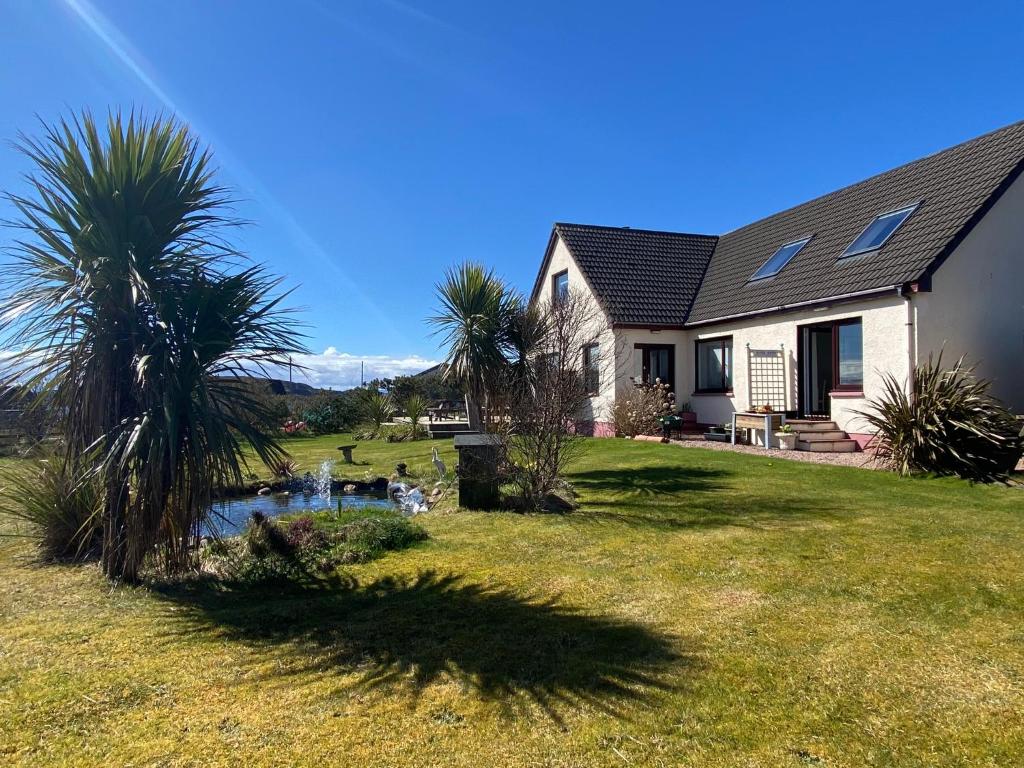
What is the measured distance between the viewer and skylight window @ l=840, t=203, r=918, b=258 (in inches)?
516

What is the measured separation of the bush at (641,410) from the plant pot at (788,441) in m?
3.61

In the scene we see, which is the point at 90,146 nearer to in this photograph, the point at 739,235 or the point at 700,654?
the point at 700,654

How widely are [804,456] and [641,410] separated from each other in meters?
5.16

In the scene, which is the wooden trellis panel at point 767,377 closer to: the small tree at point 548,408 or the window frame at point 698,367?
the window frame at point 698,367

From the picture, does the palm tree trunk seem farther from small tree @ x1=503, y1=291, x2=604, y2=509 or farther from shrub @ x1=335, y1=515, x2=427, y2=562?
shrub @ x1=335, y1=515, x2=427, y2=562

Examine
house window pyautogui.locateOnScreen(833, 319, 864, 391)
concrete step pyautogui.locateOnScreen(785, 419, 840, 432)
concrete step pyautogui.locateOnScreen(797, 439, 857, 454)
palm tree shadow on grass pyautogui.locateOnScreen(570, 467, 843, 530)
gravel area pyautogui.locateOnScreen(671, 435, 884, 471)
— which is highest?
house window pyautogui.locateOnScreen(833, 319, 864, 391)

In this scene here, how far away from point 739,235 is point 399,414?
15.2 meters

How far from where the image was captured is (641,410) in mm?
16438

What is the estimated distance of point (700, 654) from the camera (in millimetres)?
3525

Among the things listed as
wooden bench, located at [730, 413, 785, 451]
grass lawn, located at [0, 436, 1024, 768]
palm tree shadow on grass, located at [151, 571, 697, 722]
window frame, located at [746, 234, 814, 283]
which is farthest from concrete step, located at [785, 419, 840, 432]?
palm tree shadow on grass, located at [151, 571, 697, 722]

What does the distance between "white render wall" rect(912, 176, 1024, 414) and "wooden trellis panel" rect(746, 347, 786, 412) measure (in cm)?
344

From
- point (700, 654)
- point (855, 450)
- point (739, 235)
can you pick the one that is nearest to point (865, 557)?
point (700, 654)

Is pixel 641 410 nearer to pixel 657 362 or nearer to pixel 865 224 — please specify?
pixel 657 362

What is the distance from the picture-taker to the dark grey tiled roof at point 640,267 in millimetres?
17922
